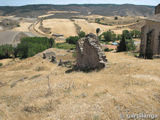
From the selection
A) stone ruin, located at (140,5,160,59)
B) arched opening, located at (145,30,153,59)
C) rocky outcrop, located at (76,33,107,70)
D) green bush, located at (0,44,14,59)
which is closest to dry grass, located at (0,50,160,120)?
rocky outcrop, located at (76,33,107,70)

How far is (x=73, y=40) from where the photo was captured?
7138 cm

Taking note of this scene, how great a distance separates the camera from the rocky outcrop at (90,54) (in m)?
17.7

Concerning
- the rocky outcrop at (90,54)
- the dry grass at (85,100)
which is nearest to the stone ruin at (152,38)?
the rocky outcrop at (90,54)

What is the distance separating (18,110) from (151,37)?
26.9 metres

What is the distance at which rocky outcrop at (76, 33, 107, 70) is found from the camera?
17670 millimetres

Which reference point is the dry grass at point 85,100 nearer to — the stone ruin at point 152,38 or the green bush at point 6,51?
the stone ruin at point 152,38

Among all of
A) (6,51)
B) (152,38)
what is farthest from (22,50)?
(152,38)

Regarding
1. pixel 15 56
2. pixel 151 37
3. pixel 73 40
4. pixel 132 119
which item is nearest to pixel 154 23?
pixel 151 37

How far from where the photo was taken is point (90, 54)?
61.3 feet

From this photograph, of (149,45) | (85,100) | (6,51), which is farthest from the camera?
(6,51)

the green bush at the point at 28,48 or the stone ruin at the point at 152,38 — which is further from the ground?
the stone ruin at the point at 152,38
